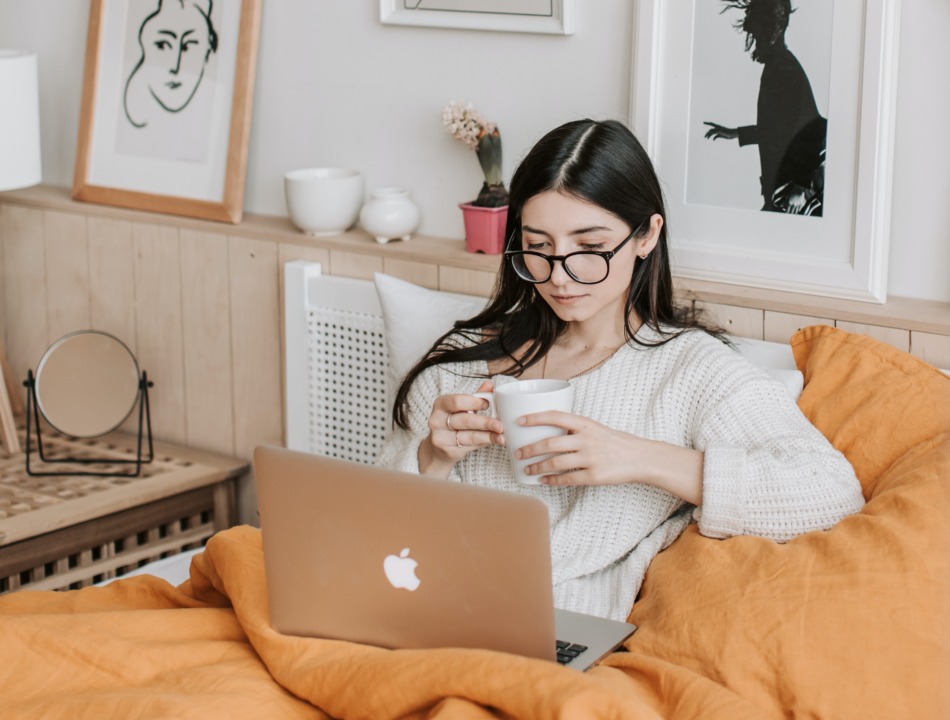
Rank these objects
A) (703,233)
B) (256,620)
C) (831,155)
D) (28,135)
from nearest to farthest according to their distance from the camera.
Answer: (256,620) < (831,155) < (703,233) < (28,135)

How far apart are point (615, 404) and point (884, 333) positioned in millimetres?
405

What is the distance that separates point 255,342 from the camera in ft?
8.30

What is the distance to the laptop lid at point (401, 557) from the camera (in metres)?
1.24

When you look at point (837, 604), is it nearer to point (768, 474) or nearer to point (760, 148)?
point (768, 474)

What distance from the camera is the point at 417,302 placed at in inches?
83.1

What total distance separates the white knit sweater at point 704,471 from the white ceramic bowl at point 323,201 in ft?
2.10

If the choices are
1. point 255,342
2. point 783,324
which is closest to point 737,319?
point 783,324

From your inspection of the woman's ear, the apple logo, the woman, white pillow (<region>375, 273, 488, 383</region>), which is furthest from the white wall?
the apple logo

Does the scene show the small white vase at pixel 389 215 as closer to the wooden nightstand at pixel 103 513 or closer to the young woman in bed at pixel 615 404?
the young woman in bed at pixel 615 404

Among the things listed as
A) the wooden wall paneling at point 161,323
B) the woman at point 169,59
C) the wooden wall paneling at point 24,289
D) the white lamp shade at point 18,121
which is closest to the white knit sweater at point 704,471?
the wooden wall paneling at point 161,323

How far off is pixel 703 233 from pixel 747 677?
81cm

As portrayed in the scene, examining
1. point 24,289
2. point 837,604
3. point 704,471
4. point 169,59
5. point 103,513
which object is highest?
point 169,59

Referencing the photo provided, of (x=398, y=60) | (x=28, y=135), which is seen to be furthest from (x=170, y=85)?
(x=398, y=60)

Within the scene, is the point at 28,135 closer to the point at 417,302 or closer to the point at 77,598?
the point at 417,302
